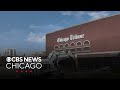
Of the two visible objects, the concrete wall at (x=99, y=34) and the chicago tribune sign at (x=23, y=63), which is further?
the concrete wall at (x=99, y=34)

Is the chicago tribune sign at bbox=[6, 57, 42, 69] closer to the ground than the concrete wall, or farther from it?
closer to the ground

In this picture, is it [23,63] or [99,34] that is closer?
[23,63]

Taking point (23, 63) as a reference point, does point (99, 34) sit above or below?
above

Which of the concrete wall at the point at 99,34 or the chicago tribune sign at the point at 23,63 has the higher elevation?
the concrete wall at the point at 99,34

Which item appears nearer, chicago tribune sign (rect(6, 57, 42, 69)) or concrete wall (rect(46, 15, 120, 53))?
chicago tribune sign (rect(6, 57, 42, 69))

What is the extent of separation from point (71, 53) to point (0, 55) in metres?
2.19

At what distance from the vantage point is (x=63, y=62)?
811 centimetres
